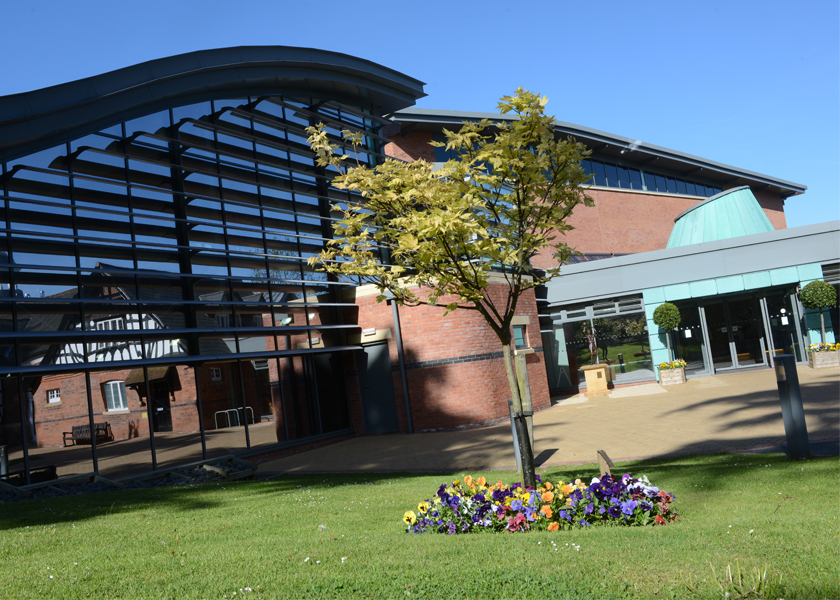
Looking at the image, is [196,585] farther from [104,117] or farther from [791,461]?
[104,117]

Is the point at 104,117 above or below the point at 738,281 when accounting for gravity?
above

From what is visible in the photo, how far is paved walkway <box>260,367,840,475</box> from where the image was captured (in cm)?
1037

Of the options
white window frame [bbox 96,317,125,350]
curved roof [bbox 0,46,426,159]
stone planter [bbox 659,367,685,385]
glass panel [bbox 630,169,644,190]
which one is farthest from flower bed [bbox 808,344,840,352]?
glass panel [bbox 630,169,644,190]

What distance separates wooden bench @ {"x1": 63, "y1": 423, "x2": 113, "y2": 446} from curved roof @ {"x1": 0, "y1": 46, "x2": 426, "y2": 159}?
5.21 metres

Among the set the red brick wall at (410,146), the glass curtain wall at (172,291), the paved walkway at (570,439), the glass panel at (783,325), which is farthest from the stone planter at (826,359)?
the red brick wall at (410,146)

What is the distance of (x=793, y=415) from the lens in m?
7.83

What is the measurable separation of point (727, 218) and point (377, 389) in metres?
16.4

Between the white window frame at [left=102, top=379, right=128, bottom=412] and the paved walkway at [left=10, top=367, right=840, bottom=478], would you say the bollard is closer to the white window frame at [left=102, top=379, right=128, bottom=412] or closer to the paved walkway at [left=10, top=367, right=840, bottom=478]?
the paved walkway at [left=10, top=367, right=840, bottom=478]

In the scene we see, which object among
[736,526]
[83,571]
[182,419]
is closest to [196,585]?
[83,571]

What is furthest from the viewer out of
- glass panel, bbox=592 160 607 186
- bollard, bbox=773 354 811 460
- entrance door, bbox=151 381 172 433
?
glass panel, bbox=592 160 607 186

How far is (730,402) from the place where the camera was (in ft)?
47.5

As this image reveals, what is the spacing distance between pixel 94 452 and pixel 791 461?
452 inches

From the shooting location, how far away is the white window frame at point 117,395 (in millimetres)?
12219

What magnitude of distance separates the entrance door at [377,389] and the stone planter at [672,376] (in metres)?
9.38
